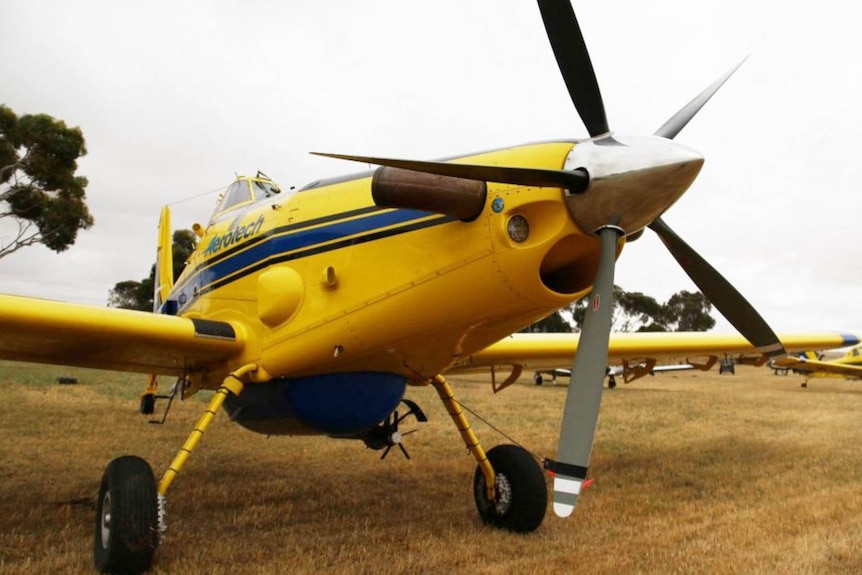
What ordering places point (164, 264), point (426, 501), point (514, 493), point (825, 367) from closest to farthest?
point (514, 493) < point (426, 501) < point (164, 264) < point (825, 367)

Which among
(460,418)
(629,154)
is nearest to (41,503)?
(460,418)

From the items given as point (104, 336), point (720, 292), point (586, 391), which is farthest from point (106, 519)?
point (720, 292)

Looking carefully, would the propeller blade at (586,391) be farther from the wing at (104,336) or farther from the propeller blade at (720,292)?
the wing at (104,336)

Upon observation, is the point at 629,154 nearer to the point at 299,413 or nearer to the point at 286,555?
the point at 299,413

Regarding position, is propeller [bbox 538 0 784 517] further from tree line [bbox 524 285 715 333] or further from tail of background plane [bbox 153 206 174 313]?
tree line [bbox 524 285 715 333]

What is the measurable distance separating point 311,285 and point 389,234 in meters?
0.86

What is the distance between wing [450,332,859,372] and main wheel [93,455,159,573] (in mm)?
3511

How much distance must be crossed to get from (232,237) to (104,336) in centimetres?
151

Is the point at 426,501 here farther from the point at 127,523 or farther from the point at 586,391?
the point at 586,391

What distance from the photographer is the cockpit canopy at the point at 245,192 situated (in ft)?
22.2

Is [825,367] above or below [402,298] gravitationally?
above

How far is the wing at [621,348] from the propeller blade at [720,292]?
212cm

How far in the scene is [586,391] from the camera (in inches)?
151

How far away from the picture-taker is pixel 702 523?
5750 millimetres
